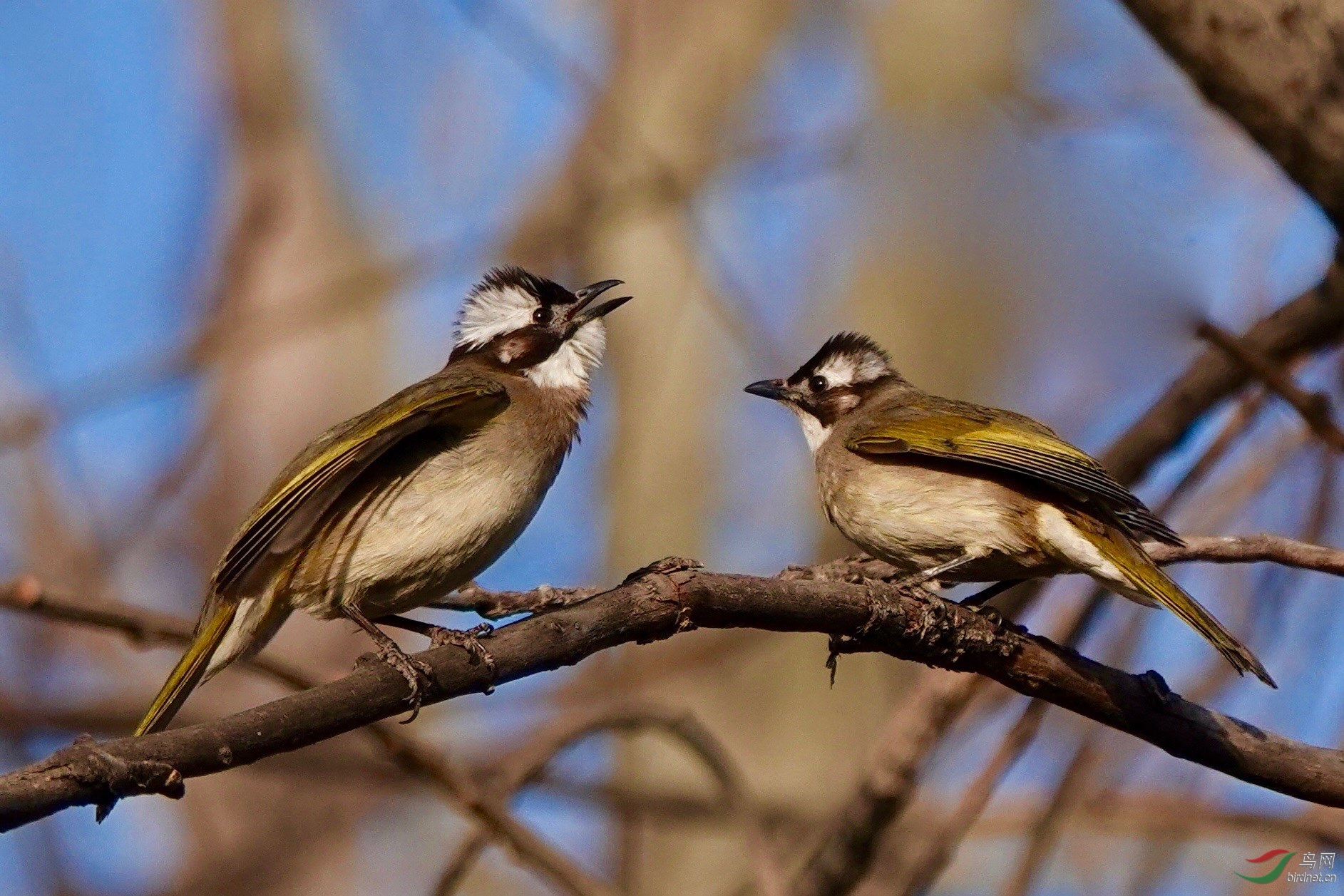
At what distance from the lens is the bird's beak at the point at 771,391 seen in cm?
696

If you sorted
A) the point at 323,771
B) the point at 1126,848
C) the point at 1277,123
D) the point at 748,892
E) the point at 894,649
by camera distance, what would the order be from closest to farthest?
the point at 894,649 < the point at 1277,123 < the point at 748,892 < the point at 323,771 < the point at 1126,848

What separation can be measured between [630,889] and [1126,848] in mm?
3382

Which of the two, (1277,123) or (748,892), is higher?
(1277,123)

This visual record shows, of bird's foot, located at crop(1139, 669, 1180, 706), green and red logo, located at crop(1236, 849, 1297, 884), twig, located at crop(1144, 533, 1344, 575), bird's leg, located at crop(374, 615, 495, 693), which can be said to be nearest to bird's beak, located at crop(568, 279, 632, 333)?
bird's leg, located at crop(374, 615, 495, 693)

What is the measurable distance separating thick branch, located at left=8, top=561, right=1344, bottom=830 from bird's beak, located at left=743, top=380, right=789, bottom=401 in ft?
9.81

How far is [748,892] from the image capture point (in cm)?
739

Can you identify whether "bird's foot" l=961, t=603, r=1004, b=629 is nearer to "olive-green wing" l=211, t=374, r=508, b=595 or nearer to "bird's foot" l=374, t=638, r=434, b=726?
"bird's foot" l=374, t=638, r=434, b=726

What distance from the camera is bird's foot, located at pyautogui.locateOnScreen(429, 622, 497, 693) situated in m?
3.65

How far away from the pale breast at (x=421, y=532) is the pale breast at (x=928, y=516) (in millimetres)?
1294

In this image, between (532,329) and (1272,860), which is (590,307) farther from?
(1272,860)

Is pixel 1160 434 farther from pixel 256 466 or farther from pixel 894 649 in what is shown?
pixel 256 466

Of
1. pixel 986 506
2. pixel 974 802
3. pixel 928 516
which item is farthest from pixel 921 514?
pixel 974 802

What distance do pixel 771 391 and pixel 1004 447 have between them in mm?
1717

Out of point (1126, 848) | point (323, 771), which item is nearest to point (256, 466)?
point (323, 771)
